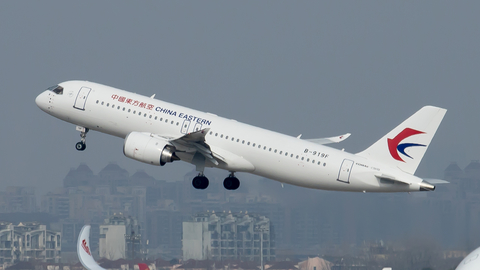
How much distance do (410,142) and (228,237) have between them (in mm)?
67566

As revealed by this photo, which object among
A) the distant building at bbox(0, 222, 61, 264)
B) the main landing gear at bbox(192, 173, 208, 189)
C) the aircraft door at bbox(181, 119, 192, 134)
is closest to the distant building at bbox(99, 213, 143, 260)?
the distant building at bbox(0, 222, 61, 264)

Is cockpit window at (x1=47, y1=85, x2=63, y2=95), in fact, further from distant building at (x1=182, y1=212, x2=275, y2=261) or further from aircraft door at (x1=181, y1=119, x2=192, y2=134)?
distant building at (x1=182, y1=212, x2=275, y2=261)

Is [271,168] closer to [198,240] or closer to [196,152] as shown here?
[196,152]

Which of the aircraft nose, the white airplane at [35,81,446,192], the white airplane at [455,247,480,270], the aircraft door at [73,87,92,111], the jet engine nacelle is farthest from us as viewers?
the aircraft nose

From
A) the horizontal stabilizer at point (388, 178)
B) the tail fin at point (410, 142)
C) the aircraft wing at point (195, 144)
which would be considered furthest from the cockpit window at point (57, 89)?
the horizontal stabilizer at point (388, 178)

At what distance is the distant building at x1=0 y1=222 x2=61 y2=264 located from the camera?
112500 millimetres

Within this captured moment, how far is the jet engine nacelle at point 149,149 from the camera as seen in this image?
5202cm

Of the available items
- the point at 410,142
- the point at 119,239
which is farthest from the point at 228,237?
the point at 410,142

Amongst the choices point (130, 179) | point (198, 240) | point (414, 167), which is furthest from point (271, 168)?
point (130, 179)

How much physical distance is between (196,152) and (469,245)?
3469cm

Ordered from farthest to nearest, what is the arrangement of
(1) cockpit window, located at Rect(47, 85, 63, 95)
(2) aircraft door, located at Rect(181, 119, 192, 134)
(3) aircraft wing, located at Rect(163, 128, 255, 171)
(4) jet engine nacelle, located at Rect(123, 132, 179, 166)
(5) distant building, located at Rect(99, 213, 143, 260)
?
(5) distant building, located at Rect(99, 213, 143, 260) → (1) cockpit window, located at Rect(47, 85, 63, 95) → (2) aircraft door, located at Rect(181, 119, 192, 134) → (3) aircraft wing, located at Rect(163, 128, 255, 171) → (4) jet engine nacelle, located at Rect(123, 132, 179, 166)

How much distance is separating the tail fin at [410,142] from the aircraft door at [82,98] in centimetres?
1923

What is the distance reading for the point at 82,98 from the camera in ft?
185

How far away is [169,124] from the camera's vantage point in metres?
54.2
